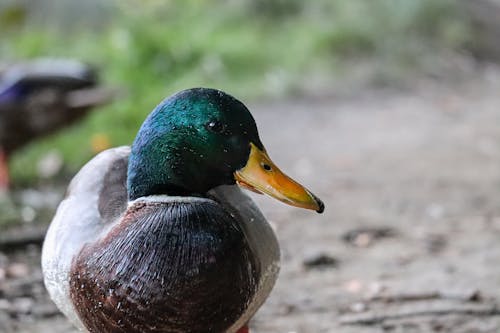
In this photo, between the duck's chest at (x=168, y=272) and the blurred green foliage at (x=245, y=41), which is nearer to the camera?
the duck's chest at (x=168, y=272)

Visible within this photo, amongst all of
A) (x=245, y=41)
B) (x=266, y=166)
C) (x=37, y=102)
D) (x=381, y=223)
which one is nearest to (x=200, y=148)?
(x=266, y=166)

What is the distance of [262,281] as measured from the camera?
2484mm

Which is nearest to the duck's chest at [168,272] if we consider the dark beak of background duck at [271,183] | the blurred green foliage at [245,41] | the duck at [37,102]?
the dark beak of background duck at [271,183]

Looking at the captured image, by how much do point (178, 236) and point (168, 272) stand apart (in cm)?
9

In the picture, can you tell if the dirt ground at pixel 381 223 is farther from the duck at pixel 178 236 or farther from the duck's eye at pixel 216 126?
the duck's eye at pixel 216 126

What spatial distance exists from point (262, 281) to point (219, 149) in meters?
0.39

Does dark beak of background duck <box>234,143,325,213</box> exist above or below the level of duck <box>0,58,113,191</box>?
below

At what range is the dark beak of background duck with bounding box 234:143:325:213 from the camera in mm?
2295

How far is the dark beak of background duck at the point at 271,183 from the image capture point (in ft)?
7.53

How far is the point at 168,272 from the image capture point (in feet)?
7.22

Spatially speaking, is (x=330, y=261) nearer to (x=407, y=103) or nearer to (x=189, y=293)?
(x=189, y=293)

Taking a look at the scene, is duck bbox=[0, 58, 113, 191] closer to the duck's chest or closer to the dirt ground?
the dirt ground

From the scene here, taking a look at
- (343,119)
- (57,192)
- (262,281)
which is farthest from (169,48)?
(262,281)

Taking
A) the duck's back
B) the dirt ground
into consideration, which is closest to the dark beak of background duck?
the duck's back
